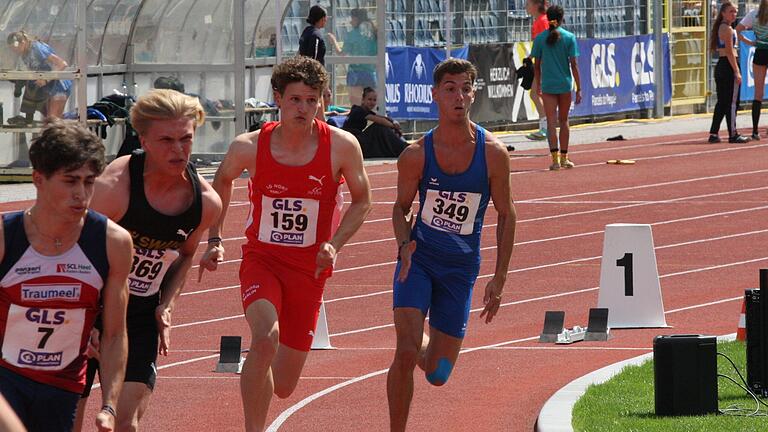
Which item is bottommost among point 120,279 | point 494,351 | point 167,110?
point 494,351

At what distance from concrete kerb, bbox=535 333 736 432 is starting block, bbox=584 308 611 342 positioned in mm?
969

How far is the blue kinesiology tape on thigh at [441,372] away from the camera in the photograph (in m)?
8.58

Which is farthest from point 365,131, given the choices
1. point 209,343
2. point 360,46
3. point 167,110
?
point 167,110

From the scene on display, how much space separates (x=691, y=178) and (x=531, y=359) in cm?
1286

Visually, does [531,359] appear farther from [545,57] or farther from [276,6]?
[276,6]

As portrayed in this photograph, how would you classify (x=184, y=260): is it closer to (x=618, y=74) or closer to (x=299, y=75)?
(x=299, y=75)

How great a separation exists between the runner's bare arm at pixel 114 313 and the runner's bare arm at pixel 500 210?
3.03 m

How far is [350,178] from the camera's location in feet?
A: 27.6

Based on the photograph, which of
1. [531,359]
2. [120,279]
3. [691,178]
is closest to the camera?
[120,279]

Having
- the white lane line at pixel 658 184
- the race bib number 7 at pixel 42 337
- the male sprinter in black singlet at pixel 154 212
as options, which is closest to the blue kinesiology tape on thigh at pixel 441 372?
the male sprinter in black singlet at pixel 154 212

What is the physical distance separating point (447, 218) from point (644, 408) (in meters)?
1.49

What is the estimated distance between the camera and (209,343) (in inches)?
469

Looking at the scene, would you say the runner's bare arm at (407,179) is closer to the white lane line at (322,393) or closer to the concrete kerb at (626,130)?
the white lane line at (322,393)

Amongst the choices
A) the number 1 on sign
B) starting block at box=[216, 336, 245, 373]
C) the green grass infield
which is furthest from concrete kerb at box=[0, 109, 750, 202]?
the green grass infield
